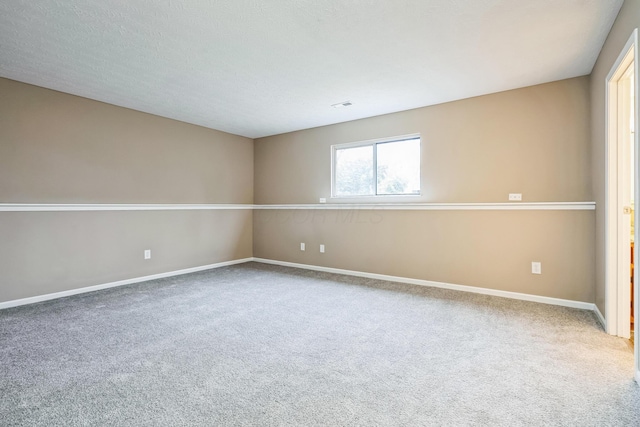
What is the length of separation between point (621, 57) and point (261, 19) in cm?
246

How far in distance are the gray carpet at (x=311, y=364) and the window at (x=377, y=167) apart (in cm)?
170

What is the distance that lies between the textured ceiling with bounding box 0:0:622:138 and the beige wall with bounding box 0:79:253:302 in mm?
362

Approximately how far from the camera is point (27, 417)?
4.83 ft

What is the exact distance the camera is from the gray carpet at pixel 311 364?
1.51 meters

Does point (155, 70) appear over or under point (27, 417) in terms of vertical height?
over

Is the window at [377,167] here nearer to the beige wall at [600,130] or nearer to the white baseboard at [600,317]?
the beige wall at [600,130]

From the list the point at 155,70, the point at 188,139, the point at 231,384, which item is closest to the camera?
the point at 231,384

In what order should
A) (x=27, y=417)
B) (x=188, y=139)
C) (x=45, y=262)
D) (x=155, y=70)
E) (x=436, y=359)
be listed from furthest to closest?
(x=188, y=139)
(x=45, y=262)
(x=155, y=70)
(x=436, y=359)
(x=27, y=417)

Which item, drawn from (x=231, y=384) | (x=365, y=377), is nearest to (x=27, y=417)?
(x=231, y=384)

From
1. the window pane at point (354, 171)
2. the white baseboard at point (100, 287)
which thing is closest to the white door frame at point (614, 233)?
the window pane at point (354, 171)

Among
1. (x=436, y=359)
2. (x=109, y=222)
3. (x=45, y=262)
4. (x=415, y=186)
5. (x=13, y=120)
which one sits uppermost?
(x=13, y=120)

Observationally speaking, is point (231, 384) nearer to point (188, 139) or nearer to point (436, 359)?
point (436, 359)

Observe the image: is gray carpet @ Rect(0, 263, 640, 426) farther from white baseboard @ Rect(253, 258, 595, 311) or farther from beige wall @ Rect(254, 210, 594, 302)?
beige wall @ Rect(254, 210, 594, 302)

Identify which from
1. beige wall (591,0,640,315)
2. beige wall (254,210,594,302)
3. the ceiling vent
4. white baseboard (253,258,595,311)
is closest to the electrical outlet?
beige wall (254,210,594,302)
